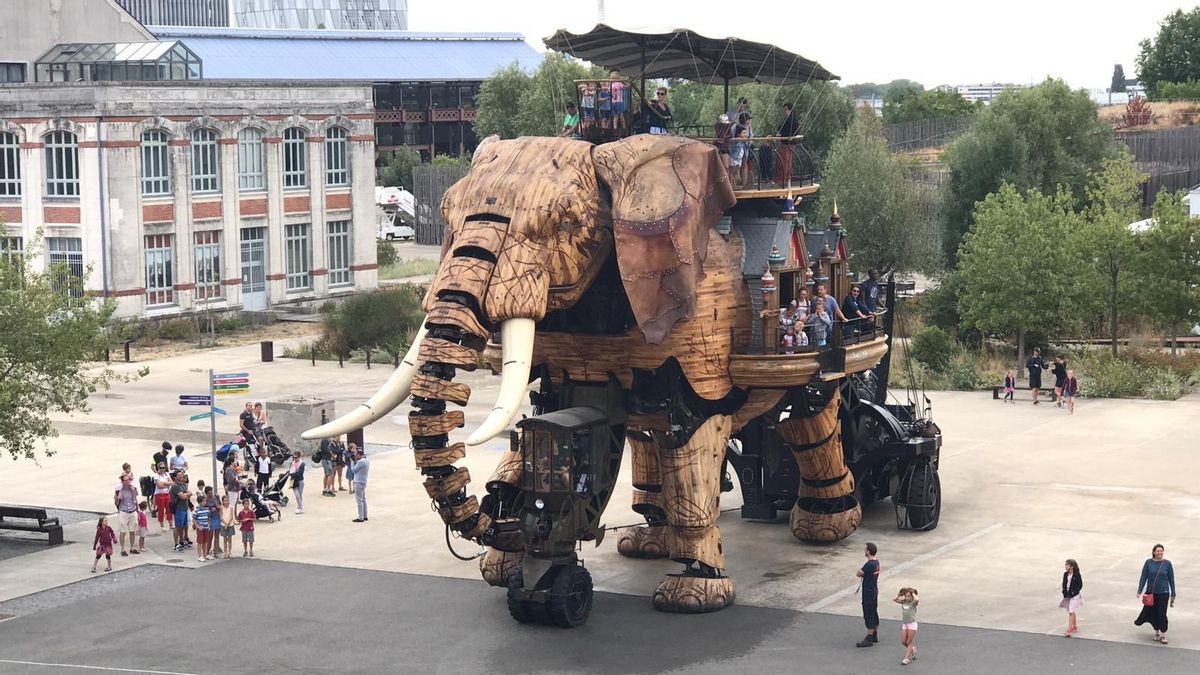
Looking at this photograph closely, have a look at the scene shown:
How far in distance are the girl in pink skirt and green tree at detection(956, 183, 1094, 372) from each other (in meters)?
21.7

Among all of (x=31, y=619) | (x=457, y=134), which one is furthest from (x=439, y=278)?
(x=457, y=134)

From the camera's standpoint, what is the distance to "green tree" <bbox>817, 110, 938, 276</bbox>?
56.6 m

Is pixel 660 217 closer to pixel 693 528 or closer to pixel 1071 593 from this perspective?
pixel 693 528

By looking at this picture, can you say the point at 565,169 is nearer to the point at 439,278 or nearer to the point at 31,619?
the point at 439,278

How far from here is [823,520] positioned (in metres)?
26.7

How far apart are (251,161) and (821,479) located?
35.9m

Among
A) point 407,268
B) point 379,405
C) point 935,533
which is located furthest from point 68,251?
point 379,405

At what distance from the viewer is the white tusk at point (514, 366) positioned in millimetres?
19875

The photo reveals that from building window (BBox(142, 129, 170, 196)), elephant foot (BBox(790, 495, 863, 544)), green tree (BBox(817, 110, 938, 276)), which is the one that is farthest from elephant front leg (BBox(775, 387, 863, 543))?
building window (BBox(142, 129, 170, 196))

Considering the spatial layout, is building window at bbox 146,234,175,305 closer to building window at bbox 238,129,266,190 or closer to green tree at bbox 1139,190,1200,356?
building window at bbox 238,129,266,190

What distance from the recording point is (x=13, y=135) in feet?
182

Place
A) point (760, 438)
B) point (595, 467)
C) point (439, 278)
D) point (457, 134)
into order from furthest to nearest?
1. point (457, 134)
2. point (760, 438)
3. point (595, 467)
4. point (439, 278)

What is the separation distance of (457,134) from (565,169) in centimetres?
9138

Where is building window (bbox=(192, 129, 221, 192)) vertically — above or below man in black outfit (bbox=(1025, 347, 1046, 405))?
above
